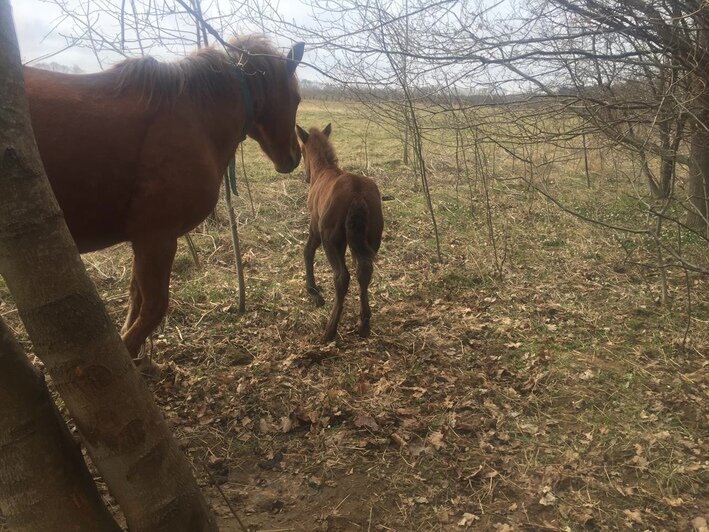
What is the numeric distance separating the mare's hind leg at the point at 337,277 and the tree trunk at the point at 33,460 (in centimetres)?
281

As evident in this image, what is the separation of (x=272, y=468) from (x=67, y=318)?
178cm

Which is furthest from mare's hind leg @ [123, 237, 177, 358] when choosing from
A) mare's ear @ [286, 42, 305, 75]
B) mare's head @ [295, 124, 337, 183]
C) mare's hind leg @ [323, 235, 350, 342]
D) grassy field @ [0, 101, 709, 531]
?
mare's head @ [295, 124, 337, 183]

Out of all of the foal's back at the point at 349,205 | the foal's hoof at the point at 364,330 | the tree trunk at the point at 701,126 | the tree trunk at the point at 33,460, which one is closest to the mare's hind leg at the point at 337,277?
the foal's back at the point at 349,205

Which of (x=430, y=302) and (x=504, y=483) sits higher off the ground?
(x=430, y=302)

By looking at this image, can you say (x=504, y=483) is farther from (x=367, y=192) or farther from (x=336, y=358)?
(x=367, y=192)

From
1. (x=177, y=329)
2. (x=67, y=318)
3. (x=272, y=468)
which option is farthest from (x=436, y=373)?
(x=67, y=318)

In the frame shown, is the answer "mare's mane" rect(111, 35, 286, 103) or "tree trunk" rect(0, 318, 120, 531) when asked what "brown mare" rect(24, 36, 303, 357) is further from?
"tree trunk" rect(0, 318, 120, 531)

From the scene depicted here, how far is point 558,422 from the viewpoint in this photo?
3.13 metres

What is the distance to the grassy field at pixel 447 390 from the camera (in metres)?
2.52

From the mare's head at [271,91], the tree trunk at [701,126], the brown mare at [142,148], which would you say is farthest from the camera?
the tree trunk at [701,126]

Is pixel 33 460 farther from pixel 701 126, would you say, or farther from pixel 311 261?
pixel 701 126

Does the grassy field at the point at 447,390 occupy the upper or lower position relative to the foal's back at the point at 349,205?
lower

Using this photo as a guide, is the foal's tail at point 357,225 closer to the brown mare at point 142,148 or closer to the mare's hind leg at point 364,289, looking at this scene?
the mare's hind leg at point 364,289

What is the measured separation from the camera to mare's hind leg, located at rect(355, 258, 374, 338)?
428 centimetres
